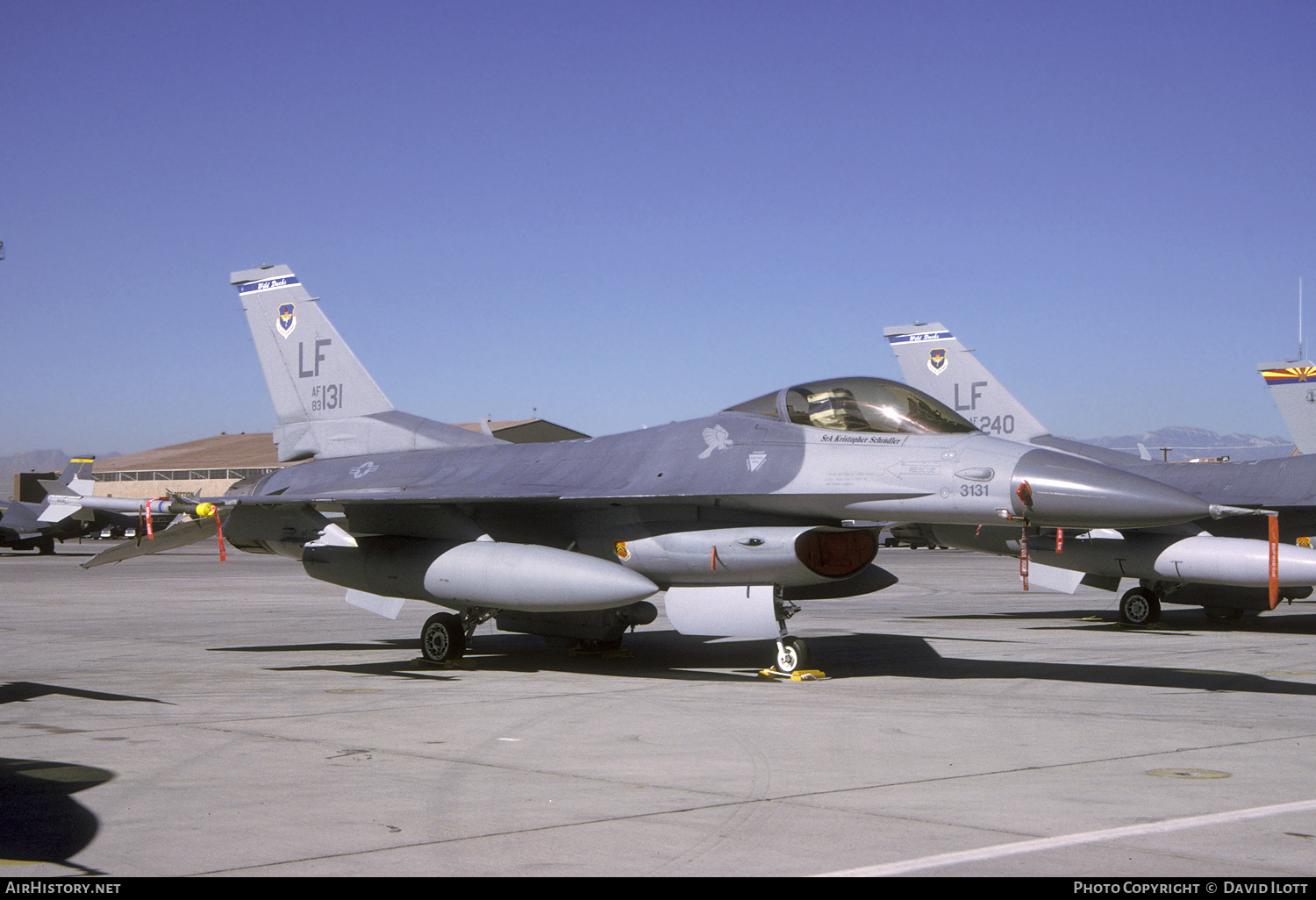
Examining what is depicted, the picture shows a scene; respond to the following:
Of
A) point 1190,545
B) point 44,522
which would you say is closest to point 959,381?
point 1190,545

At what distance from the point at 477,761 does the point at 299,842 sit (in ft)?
6.75

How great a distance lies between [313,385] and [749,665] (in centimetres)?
652

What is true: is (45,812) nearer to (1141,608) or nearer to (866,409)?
(866,409)

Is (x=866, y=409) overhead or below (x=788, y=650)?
overhead

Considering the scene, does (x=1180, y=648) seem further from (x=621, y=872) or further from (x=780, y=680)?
(x=621, y=872)

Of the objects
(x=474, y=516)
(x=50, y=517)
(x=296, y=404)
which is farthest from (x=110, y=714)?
(x=50, y=517)

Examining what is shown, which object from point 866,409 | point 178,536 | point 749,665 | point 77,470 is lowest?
point 749,665

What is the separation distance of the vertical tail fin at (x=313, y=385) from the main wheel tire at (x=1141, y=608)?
9.58 metres

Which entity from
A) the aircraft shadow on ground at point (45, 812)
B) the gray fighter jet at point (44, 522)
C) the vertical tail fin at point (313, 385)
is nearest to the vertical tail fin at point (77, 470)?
the gray fighter jet at point (44, 522)

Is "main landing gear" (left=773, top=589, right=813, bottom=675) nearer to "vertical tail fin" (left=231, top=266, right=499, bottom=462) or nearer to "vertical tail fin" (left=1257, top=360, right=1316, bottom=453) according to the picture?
"vertical tail fin" (left=231, top=266, right=499, bottom=462)

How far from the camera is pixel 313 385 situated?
15.1m

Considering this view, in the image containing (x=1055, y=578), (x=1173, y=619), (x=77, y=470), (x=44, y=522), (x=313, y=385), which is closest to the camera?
(x=313, y=385)

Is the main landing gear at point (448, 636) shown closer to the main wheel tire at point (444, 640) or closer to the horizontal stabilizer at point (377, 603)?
the main wheel tire at point (444, 640)

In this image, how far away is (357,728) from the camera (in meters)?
8.59
